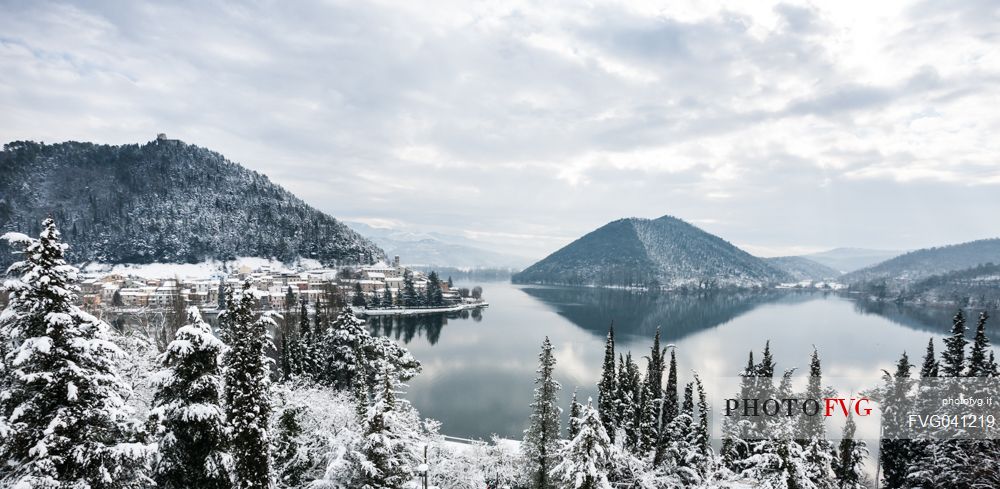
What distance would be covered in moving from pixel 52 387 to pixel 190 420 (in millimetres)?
3333

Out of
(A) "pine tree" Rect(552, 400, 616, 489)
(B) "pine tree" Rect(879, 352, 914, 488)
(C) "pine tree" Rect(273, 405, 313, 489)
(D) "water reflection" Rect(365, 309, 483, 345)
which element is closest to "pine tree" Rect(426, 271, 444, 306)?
(D) "water reflection" Rect(365, 309, 483, 345)

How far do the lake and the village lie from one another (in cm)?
1247

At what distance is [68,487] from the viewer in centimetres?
1098

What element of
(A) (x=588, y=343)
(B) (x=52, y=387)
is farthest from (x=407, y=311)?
(B) (x=52, y=387)

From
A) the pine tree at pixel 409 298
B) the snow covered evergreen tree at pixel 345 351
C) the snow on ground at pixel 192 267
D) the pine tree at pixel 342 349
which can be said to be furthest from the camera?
the snow on ground at pixel 192 267

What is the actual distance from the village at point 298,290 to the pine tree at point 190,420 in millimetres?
83685

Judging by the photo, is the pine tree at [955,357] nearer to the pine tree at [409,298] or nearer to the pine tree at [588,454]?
the pine tree at [588,454]

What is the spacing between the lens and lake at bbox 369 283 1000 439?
187 ft

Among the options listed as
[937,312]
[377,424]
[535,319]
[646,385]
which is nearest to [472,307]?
[535,319]

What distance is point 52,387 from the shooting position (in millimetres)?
11094

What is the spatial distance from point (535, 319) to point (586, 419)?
116 m

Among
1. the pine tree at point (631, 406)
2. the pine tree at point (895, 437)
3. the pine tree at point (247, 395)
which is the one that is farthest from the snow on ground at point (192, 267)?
the pine tree at point (895, 437)

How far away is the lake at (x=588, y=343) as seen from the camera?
187 feet

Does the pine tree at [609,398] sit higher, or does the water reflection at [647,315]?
the pine tree at [609,398]
